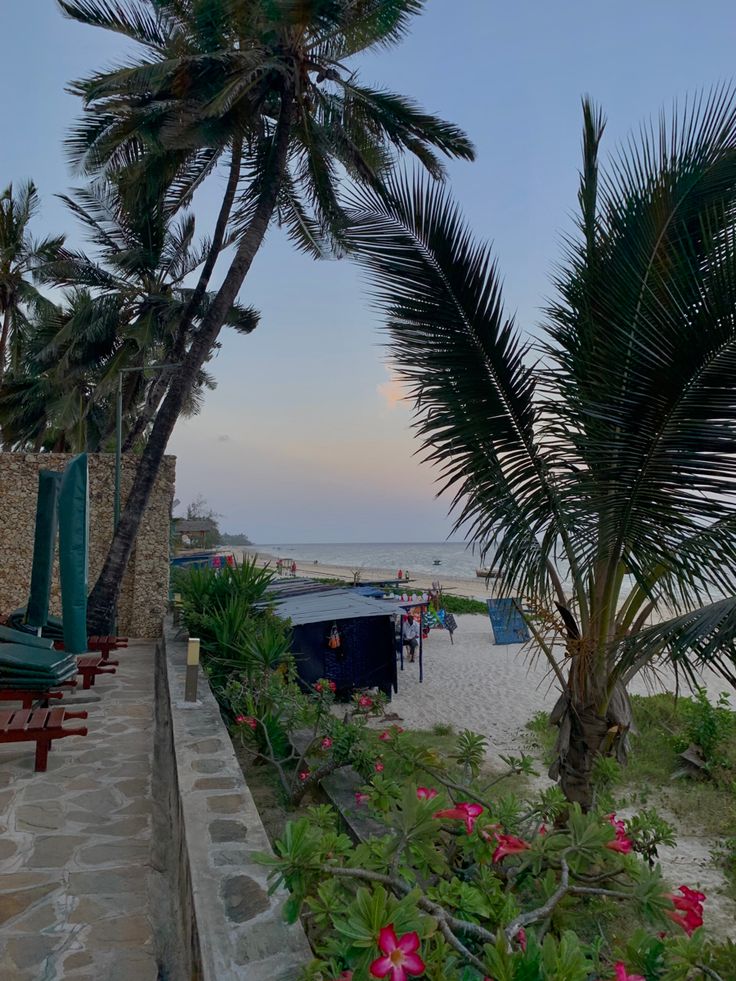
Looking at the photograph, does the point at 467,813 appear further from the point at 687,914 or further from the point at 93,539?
the point at 93,539

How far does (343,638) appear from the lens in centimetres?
868

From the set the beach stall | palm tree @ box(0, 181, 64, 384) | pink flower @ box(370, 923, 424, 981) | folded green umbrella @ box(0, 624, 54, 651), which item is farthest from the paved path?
palm tree @ box(0, 181, 64, 384)

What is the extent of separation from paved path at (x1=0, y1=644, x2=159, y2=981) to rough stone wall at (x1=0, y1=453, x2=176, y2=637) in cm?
541

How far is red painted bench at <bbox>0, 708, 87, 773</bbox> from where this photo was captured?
380cm

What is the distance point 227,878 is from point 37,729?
248 cm

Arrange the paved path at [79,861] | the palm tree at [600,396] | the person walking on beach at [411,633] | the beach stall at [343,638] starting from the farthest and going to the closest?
the person walking on beach at [411,633]
the beach stall at [343,638]
the palm tree at [600,396]
the paved path at [79,861]

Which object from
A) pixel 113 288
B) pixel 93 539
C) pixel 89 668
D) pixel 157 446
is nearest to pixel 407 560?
pixel 113 288

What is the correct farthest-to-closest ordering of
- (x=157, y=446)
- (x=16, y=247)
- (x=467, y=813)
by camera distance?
(x=16, y=247) < (x=157, y=446) < (x=467, y=813)

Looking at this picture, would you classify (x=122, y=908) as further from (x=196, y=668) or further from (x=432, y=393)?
(x=432, y=393)

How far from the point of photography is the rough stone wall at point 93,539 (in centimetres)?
1025

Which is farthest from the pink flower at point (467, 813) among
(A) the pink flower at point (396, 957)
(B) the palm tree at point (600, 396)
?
(B) the palm tree at point (600, 396)

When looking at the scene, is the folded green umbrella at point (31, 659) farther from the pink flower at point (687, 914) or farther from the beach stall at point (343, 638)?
the pink flower at point (687, 914)

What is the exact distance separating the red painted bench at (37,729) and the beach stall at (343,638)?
353cm

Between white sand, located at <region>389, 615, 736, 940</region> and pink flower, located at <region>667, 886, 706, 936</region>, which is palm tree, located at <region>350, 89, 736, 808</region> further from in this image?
pink flower, located at <region>667, 886, 706, 936</region>
